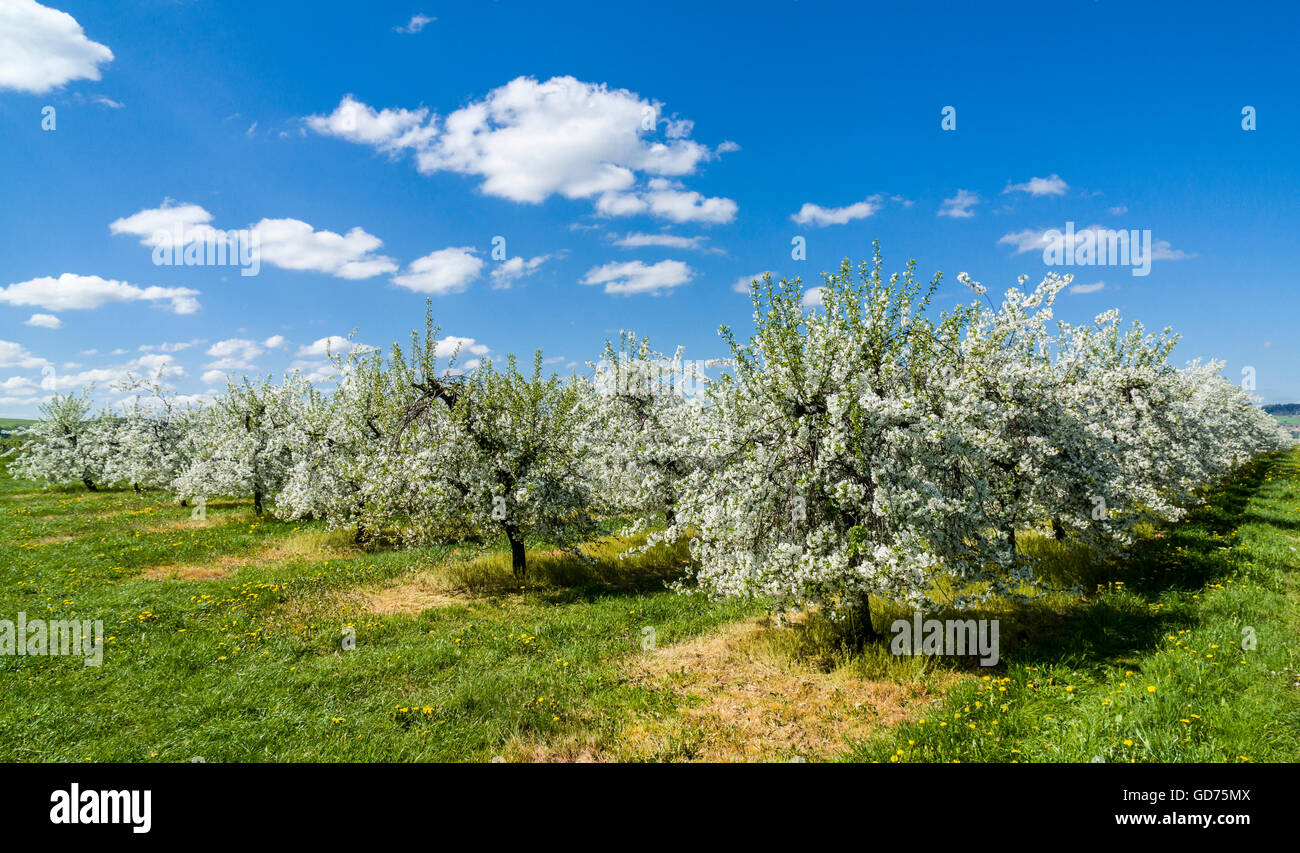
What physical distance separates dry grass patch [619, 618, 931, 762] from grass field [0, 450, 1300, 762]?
0.05 metres

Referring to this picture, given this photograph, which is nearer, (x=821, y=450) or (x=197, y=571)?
(x=821, y=450)

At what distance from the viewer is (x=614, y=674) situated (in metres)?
10.9

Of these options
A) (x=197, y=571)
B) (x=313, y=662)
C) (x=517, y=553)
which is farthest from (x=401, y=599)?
(x=197, y=571)

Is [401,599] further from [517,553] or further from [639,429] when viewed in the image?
[639,429]

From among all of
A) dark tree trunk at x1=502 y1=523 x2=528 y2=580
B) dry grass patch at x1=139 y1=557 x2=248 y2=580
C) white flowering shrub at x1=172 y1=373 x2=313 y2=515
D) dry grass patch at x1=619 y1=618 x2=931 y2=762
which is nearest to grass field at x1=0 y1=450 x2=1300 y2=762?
dry grass patch at x1=619 y1=618 x2=931 y2=762

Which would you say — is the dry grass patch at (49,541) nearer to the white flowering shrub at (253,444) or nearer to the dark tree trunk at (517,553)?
the white flowering shrub at (253,444)

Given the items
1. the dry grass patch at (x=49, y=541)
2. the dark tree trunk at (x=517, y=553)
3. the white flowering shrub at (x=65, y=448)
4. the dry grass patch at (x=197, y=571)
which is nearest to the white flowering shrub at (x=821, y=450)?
the dark tree trunk at (x=517, y=553)

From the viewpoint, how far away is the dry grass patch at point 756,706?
8109mm

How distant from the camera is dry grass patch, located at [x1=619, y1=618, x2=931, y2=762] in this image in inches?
319

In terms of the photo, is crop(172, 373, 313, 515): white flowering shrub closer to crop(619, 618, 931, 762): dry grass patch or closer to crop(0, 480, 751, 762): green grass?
crop(0, 480, 751, 762): green grass

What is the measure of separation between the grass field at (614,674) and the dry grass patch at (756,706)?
0.05m

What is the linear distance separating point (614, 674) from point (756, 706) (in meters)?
2.93

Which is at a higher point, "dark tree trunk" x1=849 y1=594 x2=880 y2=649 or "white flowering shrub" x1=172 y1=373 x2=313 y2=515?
"white flowering shrub" x1=172 y1=373 x2=313 y2=515
